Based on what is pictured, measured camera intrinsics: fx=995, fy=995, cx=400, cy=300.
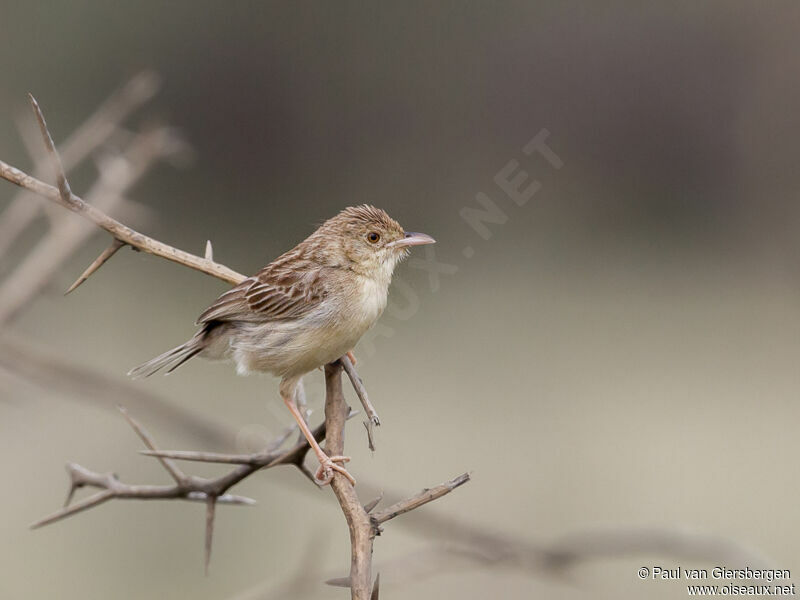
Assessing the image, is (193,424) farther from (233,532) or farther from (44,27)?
(44,27)

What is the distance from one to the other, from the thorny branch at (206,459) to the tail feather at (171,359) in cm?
42

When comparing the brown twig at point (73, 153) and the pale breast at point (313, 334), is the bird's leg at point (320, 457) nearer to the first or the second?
the pale breast at point (313, 334)

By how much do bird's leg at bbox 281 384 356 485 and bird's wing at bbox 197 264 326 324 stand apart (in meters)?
0.20

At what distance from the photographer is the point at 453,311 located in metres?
6.59

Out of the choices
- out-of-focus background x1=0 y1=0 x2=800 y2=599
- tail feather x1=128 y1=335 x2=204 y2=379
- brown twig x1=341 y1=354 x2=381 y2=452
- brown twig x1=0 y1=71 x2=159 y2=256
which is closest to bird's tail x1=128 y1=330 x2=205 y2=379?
tail feather x1=128 y1=335 x2=204 y2=379

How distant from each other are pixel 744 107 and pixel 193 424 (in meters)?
6.52

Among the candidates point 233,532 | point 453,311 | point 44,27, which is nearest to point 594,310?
point 453,311

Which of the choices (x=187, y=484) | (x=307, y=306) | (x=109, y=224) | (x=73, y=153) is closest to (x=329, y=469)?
(x=187, y=484)

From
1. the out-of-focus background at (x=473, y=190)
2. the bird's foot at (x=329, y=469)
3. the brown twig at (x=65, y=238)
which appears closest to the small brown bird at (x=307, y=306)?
the bird's foot at (x=329, y=469)

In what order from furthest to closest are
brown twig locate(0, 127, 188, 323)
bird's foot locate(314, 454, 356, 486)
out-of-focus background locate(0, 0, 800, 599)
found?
out-of-focus background locate(0, 0, 800, 599) < brown twig locate(0, 127, 188, 323) < bird's foot locate(314, 454, 356, 486)

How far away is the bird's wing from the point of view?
8.10ft

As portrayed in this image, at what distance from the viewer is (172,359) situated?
2.46m

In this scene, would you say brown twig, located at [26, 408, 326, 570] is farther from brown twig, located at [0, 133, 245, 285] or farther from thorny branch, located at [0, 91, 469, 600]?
brown twig, located at [0, 133, 245, 285]

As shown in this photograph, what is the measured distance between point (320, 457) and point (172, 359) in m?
0.50
